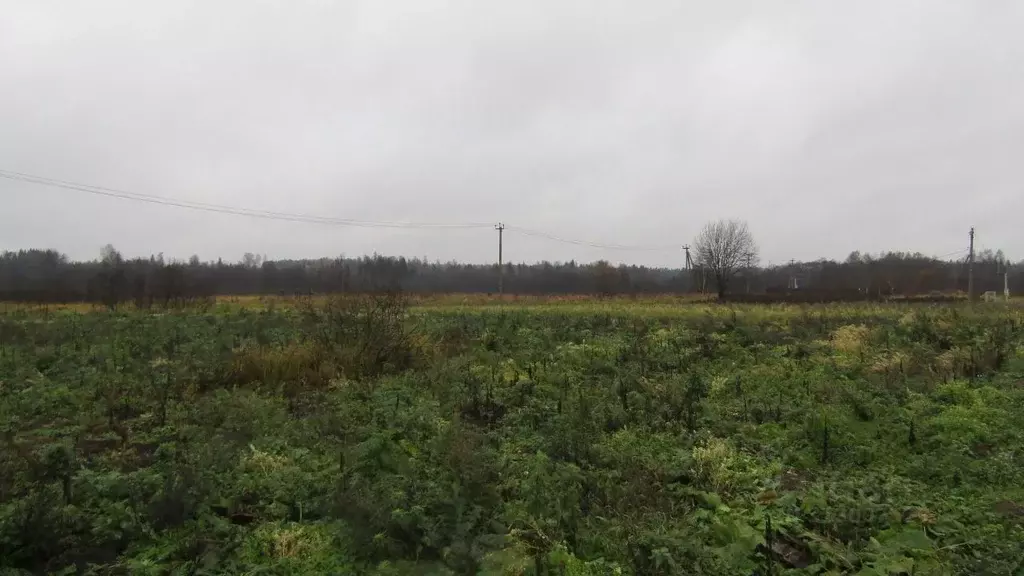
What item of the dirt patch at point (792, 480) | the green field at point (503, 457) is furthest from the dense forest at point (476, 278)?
the dirt patch at point (792, 480)

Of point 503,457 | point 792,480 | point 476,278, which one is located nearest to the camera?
point 792,480

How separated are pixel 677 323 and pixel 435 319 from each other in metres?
7.82

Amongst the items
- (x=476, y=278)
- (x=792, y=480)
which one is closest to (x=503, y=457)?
(x=792, y=480)

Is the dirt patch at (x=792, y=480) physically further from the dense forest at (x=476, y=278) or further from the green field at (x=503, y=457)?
the dense forest at (x=476, y=278)

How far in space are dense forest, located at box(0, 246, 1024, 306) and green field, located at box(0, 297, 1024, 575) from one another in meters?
21.1

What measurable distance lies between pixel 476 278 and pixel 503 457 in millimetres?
81191

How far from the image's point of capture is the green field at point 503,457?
501 cm

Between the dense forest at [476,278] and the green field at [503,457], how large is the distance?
21.1m

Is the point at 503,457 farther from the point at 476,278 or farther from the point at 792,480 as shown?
the point at 476,278

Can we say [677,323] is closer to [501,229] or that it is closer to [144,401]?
[144,401]

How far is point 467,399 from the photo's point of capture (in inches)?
375

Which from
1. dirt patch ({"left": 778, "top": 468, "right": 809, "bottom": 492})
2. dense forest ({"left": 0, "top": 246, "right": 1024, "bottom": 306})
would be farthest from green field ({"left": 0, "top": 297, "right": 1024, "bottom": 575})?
dense forest ({"left": 0, "top": 246, "right": 1024, "bottom": 306})

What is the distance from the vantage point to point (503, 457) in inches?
280

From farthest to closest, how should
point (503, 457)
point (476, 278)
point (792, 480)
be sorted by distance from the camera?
point (476, 278) → point (503, 457) → point (792, 480)
